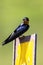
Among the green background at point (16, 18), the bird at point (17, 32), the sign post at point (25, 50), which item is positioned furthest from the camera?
the green background at point (16, 18)

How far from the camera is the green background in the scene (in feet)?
8.28

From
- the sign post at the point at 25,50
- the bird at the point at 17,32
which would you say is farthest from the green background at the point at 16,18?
the sign post at the point at 25,50

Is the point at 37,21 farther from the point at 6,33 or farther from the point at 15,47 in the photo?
the point at 15,47

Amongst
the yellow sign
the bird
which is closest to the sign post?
the yellow sign

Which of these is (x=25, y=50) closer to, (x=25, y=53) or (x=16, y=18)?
(x=25, y=53)

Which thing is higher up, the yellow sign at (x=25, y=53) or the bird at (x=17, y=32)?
the bird at (x=17, y=32)

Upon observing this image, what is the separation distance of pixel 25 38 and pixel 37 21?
148 cm

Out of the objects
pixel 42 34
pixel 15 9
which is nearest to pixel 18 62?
pixel 42 34

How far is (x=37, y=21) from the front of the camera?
256 centimetres

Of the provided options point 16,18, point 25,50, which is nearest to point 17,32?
point 25,50

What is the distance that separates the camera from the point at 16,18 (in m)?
2.60

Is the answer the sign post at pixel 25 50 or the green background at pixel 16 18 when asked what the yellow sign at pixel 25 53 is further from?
the green background at pixel 16 18

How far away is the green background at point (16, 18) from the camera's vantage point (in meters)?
2.52

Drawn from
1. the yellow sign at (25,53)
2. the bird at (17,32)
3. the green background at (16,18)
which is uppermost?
the green background at (16,18)
